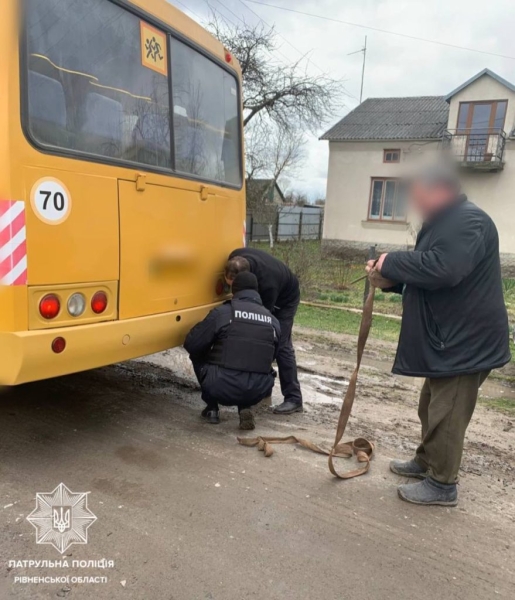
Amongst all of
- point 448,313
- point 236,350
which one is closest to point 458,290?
point 448,313

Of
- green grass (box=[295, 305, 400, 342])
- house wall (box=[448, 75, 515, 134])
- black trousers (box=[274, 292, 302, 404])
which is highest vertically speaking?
house wall (box=[448, 75, 515, 134])

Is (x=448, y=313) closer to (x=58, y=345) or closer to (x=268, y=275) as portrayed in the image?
(x=268, y=275)

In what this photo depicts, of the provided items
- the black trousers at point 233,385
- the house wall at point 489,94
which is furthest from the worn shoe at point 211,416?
the house wall at point 489,94

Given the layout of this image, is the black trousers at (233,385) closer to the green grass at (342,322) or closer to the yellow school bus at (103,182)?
the yellow school bus at (103,182)

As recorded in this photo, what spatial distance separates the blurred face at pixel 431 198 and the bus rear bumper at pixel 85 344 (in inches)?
75.5

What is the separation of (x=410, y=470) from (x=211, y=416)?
1551 millimetres

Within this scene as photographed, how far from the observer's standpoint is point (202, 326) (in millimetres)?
3721

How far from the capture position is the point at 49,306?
9.36 ft

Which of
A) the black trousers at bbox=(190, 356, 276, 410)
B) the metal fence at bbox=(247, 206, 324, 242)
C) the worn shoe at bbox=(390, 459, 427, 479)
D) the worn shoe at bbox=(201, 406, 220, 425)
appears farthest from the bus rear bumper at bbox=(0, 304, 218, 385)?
the metal fence at bbox=(247, 206, 324, 242)

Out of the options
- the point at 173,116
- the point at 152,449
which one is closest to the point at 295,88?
the point at 173,116

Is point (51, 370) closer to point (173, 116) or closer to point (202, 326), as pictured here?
point (202, 326)

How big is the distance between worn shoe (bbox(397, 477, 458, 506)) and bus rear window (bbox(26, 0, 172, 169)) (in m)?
2.73

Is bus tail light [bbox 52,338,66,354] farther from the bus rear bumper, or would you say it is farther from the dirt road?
the dirt road

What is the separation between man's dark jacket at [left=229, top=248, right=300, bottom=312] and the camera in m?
4.18
